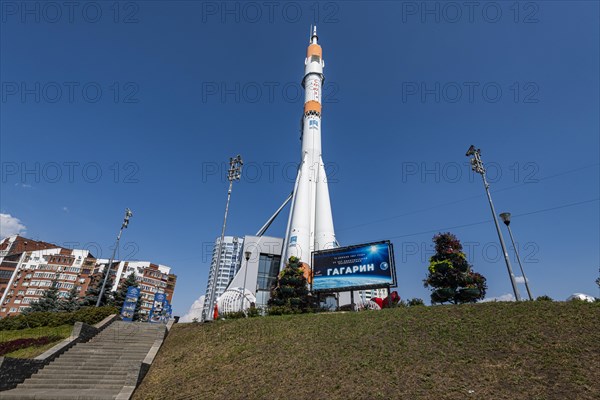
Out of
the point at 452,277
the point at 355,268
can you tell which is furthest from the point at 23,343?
the point at 452,277

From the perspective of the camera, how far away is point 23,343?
1884 centimetres

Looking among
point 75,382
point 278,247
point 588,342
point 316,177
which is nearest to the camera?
point 588,342

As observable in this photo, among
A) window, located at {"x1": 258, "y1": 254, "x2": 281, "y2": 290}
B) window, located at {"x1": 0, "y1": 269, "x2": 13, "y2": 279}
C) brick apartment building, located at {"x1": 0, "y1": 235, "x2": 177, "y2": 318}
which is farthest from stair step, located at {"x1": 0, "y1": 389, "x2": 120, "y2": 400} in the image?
window, located at {"x1": 0, "y1": 269, "x2": 13, "y2": 279}

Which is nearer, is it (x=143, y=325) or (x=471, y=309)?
(x=471, y=309)

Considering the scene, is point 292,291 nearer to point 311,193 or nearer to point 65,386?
point 311,193

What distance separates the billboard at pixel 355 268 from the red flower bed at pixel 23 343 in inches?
681

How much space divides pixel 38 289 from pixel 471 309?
290 ft

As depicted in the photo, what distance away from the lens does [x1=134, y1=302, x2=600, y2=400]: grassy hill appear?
31.5 ft

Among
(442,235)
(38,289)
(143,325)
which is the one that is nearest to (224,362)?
(143,325)

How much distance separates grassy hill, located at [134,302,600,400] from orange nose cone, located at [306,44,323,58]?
39571mm

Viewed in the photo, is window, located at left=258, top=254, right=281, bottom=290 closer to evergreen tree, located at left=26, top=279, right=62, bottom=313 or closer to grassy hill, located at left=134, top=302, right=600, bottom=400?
grassy hill, located at left=134, top=302, right=600, bottom=400

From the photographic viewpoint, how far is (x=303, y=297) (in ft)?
87.2

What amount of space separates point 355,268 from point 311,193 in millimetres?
14625

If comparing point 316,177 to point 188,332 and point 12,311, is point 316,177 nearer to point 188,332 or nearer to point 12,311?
point 188,332
